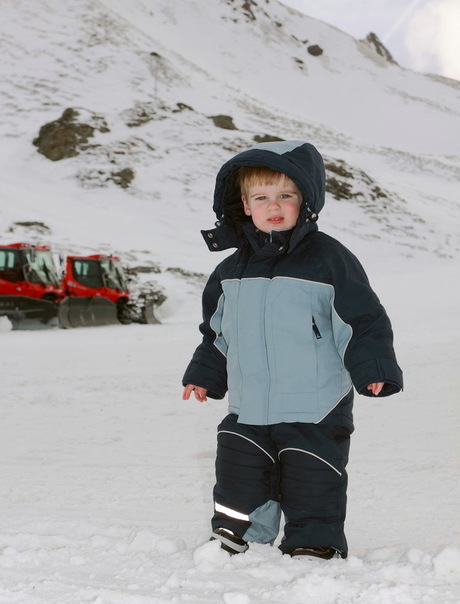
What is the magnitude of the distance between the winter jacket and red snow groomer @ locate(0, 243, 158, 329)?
40.4 ft

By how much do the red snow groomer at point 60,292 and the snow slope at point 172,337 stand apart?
637 millimetres

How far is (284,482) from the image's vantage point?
2.60 meters

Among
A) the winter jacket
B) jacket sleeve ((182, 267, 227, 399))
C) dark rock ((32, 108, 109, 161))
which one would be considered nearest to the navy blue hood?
the winter jacket

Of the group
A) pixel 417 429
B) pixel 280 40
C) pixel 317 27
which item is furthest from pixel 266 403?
pixel 317 27

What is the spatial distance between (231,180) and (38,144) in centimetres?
3888

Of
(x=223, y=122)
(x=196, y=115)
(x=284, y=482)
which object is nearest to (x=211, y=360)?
(x=284, y=482)

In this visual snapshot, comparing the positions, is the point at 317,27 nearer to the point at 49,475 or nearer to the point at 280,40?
the point at 280,40

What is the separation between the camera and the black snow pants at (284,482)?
8.24 feet

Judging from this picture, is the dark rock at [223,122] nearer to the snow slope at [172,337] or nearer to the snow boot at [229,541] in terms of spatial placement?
the snow slope at [172,337]

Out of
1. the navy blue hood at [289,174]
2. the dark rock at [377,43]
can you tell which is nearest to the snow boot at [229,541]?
the navy blue hood at [289,174]

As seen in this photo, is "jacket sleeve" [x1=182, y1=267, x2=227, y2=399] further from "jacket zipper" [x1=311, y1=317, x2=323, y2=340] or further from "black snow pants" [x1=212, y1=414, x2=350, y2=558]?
"jacket zipper" [x1=311, y1=317, x2=323, y2=340]

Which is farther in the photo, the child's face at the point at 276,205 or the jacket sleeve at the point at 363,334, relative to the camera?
the child's face at the point at 276,205

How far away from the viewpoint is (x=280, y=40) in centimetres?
8444

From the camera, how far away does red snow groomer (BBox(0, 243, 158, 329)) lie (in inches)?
568
